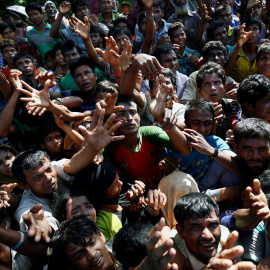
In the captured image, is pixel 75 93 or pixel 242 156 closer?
pixel 242 156

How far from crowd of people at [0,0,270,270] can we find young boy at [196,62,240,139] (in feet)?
0.04

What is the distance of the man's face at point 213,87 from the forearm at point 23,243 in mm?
2357

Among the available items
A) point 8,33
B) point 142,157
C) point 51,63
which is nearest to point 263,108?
point 142,157

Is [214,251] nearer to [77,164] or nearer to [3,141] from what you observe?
[77,164]

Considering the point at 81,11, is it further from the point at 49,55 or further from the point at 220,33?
the point at 220,33

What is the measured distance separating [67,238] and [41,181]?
74 centimetres

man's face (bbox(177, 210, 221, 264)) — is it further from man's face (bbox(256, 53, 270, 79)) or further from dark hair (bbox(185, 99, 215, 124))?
man's face (bbox(256, 53, 270, 79))

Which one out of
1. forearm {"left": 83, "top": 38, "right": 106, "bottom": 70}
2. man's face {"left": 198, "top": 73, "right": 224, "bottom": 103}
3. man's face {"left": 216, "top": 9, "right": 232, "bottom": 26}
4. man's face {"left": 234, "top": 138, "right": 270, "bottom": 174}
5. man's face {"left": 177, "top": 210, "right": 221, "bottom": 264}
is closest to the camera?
man's face {"left": 177, "top": 210, "right": 221, "bottom": 264}

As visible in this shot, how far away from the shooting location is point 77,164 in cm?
278

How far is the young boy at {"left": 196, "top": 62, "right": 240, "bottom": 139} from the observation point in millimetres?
3580

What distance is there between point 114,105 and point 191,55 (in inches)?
98.5

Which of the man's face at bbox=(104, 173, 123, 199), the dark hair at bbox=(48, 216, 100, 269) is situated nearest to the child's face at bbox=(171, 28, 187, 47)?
the man's face at bbox=(104, 173, 123, 199)

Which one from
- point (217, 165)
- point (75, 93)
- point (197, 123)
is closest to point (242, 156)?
point (217, 165)

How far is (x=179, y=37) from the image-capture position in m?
5.46
